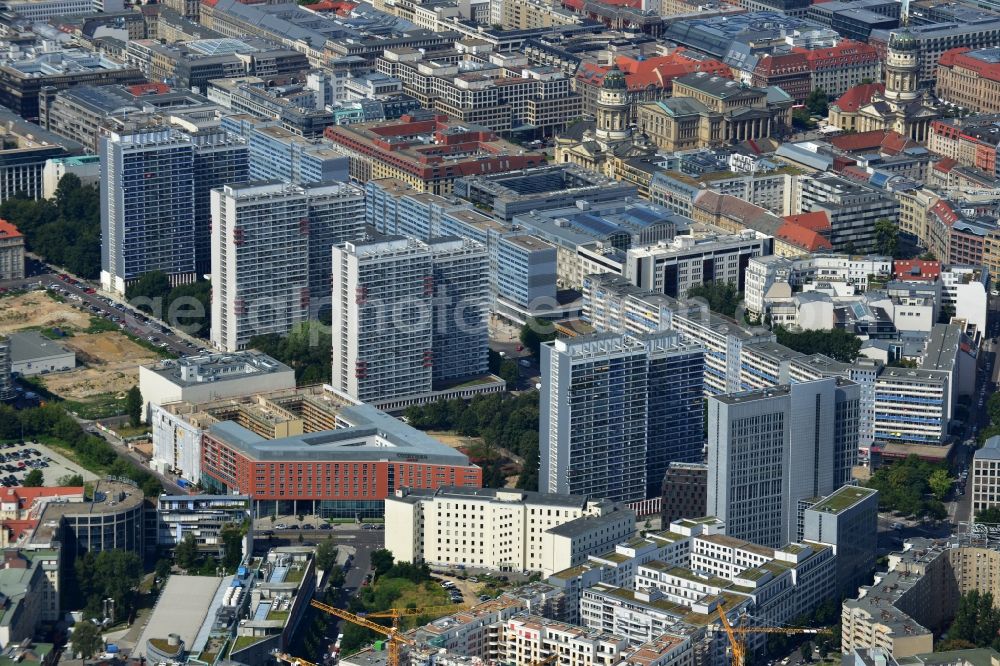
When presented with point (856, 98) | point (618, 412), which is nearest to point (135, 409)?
point (618, 412)

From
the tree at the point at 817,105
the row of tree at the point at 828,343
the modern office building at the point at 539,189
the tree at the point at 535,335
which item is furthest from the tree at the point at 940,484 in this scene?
the tree at the point at 817,105

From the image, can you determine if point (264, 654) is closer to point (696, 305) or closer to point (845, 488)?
point (845, 488)

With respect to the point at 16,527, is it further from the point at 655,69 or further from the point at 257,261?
the point at 655,69

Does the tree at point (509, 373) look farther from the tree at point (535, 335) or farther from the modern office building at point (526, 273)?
the modern office building at point (526, 273)

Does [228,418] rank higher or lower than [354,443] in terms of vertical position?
lower

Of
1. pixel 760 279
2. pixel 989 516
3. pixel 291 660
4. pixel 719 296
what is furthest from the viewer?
pixel 719 296

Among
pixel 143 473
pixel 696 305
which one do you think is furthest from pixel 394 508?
pixel 696 305

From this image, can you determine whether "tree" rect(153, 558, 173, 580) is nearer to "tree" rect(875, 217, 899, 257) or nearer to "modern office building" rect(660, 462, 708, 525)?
"modern office building" rect(660, 462, 708, 525)
